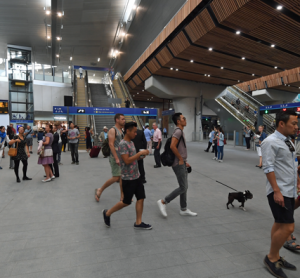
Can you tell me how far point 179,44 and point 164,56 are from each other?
7.50 ft

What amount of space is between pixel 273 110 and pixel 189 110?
9.97 meters

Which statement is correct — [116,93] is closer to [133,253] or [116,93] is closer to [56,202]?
[56,202]

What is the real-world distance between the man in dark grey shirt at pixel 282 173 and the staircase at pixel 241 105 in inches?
803

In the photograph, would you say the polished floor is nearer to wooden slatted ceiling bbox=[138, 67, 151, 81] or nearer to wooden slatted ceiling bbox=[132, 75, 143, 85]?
wooden slatted ceiling bbox=[138, 67, 151, 81]

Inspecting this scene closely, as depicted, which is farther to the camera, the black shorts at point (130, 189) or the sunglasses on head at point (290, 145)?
the black shorts at point (130, 189)

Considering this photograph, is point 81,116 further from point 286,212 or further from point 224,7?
point 286,212

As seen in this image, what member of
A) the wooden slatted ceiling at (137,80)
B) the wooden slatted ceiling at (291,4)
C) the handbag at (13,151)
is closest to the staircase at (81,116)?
the wooden slatted ceiling at (137,80)

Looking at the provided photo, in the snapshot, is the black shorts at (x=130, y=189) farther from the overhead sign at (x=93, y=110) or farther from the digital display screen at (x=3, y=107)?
the digital display screen at (x=3, y=107)

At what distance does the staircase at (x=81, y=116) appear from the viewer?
14.8 m

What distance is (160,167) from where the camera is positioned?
8.13 metres

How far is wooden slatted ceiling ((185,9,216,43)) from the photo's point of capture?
10.4 meters

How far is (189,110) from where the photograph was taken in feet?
74.2

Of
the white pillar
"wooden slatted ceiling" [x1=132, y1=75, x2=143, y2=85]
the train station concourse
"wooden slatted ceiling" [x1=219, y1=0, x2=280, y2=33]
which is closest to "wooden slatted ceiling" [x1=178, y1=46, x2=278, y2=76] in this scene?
the train station concourse

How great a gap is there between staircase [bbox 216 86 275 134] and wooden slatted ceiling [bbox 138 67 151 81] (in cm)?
1094
